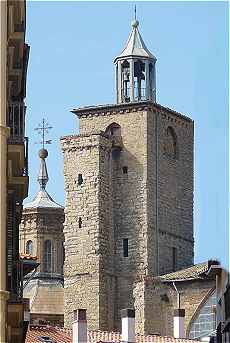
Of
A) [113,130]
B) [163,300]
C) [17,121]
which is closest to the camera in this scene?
[17,121]

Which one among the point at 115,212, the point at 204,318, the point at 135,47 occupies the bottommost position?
the point at 204,318

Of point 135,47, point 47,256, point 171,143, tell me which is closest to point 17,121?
point 171,143

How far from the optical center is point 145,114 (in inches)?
3661

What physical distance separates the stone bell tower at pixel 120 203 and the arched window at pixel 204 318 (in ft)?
13.9

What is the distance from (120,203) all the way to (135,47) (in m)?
9.92

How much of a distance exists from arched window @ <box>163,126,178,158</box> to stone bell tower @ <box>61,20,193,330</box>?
52 millimetres

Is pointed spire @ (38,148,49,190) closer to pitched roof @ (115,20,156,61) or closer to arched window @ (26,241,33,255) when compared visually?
arched window @ (26,241,33,255)

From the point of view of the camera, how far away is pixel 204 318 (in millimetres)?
85750

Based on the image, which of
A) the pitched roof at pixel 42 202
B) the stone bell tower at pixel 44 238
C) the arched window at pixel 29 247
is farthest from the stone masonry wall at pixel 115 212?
the pitched roof at pixel 42 202

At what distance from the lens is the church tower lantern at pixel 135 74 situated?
311ft

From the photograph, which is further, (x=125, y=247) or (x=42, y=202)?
(x=42, y=202)

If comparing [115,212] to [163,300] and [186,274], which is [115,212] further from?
[163,300]

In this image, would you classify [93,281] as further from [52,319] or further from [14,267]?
[14,267]

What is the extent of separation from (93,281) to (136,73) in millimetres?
12304
